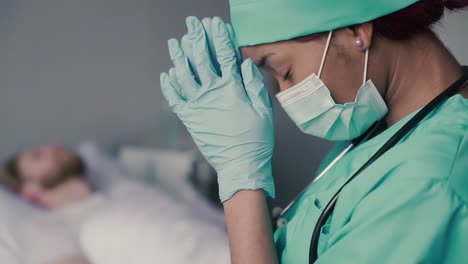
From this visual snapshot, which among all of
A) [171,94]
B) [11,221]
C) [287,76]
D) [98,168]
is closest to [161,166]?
[98,168]

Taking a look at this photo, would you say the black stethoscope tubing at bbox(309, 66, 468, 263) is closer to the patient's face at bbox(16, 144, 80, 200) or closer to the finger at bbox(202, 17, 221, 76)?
the finger at bbox(202, 17, 221, 76)

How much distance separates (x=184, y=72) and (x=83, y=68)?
132 cm

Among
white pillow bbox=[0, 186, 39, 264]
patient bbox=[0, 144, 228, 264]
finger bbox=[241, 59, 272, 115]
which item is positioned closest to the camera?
finger bbox=[241, 59, 272, 115]

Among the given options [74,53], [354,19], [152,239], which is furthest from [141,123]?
[354,19]

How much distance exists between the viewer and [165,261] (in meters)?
1.35

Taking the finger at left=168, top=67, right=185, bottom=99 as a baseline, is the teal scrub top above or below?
below

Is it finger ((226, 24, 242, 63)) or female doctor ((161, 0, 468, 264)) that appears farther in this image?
finger ((226, 24, 242, 63))

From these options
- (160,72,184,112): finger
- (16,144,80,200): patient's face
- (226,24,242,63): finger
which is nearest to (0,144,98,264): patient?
(16,144,80,200): patient's face

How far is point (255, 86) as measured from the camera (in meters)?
0.84

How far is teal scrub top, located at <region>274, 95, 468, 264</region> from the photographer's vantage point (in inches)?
24.2

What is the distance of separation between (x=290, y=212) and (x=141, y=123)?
4.67ft

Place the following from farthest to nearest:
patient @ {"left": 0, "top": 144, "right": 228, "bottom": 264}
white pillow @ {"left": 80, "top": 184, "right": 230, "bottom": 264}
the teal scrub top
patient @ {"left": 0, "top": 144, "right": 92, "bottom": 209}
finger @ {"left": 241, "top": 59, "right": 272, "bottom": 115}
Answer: patient @ {"left": 0, "top": 144, "right": 92, "bottom": 209}
patient @ {"left": 0, "top": 144, "right": 228, "bottom": 264}
white pillow @ {"left": 80, "top": 184, "right": 230, "bottom": 264}
finger @ {"left": 241, "top": 59, "right": 272, "bottom": 115}
the teal scrub top

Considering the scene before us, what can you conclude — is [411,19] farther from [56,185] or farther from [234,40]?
[56,185]

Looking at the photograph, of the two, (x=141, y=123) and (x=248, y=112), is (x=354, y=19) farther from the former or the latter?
(x=141, y=123)
